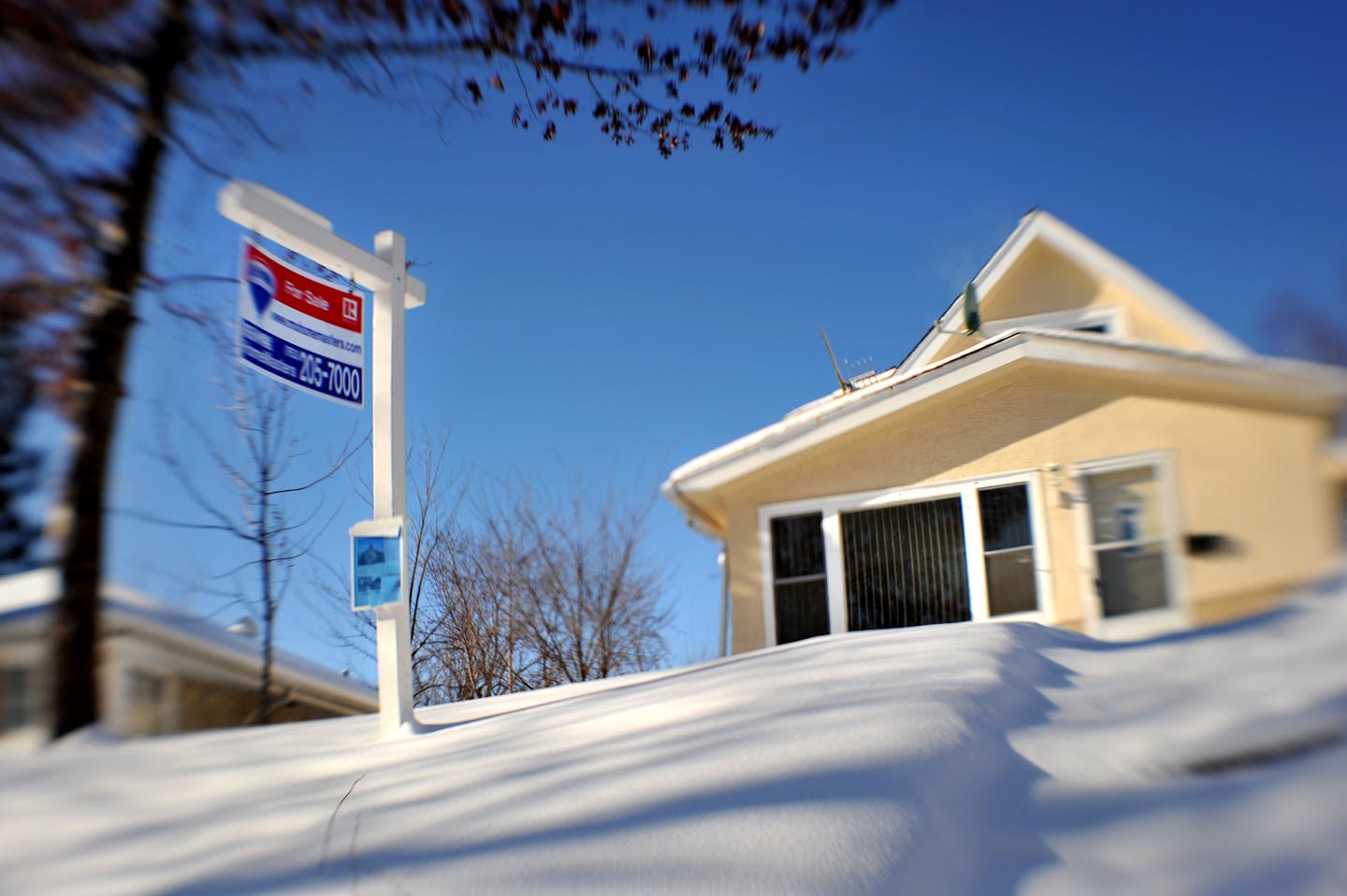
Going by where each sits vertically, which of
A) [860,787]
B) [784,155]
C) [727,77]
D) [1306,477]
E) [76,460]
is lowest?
[860,787]

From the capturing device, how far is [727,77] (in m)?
2.15

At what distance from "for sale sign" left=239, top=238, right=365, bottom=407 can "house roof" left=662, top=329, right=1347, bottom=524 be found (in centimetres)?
245

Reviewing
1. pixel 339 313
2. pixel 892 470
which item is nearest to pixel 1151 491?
pixel 339 313

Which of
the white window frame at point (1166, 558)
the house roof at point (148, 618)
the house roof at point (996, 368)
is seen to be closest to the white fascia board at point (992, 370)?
the house roof at point (996, 368)

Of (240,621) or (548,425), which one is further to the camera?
(548,425)

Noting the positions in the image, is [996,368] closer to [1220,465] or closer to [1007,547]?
[1220,465]

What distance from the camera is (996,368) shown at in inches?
113

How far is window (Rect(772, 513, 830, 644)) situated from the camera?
20.8ft

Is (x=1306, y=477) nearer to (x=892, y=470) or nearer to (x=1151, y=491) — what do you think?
(x=1151, y=491)

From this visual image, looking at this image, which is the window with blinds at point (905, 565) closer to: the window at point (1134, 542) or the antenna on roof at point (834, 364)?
the antenna on roof at point (834, 364)

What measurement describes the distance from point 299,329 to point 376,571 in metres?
1.02

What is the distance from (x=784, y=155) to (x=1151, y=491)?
4.04ft

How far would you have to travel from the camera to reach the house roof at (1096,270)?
91 cm

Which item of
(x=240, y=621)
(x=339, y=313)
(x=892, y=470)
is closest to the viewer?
(x=240, y=621)
